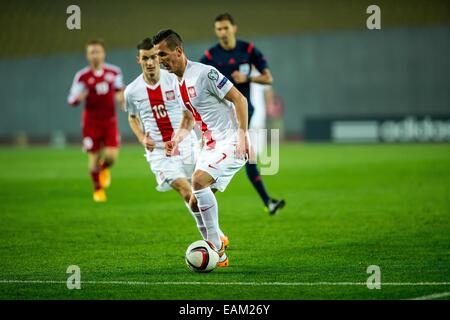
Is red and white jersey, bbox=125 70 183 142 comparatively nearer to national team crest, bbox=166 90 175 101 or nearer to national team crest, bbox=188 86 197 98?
national team crest, bbox=166 90 175 101

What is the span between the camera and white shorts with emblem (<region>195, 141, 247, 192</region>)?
8016 millimetres

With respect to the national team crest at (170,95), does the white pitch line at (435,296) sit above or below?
below

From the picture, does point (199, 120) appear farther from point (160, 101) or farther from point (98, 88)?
point (98, 88)

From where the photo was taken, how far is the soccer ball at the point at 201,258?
7617 millimetres

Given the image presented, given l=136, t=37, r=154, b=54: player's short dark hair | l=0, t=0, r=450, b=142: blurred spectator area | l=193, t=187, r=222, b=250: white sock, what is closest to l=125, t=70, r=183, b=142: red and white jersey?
l=136, t=37, r=154, b=54: player's short dark hair

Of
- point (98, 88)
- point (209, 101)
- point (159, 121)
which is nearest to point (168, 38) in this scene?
point (209, 101)

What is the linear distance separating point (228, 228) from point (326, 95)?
92.0ft

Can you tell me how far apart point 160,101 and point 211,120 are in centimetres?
184

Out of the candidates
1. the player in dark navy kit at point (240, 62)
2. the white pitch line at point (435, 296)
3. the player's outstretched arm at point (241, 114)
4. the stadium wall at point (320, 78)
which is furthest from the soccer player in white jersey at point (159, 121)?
the stadium wall at point (320, 78)

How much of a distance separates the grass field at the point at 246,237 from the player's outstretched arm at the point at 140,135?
1118 mm

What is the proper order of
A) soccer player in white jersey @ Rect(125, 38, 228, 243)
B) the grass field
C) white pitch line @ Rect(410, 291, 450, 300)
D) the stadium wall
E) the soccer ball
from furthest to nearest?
the stadium wall → soccer player in white jersey @ Rect(125, 38, 228, 243) → the soccer ball → the grass field → white pitch line @ Rect(410, 291, 450, 300)

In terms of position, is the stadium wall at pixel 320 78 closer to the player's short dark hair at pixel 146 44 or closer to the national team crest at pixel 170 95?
the national team crest at pixel 170 95

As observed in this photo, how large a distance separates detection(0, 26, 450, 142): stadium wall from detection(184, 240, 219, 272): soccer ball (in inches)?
1095

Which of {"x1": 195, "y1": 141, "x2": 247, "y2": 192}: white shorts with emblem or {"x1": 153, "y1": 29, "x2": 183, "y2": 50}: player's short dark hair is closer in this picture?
{"x1": 153, "y1": 29, "x2": 183, "y2": 50}: player's short dark hair
